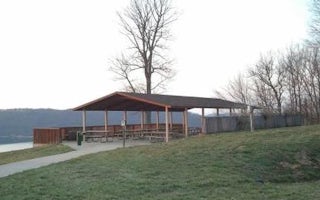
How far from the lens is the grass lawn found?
1085 centimetres

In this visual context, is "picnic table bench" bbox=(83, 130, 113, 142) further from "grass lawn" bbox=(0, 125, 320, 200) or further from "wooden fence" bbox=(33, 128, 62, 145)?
"grass lawn" bbox=(0, 125, 320, 200)

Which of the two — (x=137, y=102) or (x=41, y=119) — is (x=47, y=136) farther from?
(x=41, y=119)

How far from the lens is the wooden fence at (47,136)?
33.5 m

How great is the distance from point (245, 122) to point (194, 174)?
78.1ft

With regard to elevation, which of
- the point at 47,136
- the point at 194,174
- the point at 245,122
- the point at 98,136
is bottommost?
the point at 194,174

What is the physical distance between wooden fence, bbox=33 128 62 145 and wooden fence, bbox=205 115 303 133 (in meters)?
10.3

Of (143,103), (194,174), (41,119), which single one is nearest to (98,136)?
(143,103)

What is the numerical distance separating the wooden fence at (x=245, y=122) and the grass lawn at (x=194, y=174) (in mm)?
12109

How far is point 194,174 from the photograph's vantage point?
13289mm

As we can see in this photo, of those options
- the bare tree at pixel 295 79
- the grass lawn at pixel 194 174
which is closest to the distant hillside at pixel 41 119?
the bare tree at pixel 295 79

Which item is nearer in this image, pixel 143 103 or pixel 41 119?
pixel 143 103

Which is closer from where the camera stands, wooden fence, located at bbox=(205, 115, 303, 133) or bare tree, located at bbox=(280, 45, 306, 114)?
wooden fence, located at bbox=(205, 115, 303, 133)

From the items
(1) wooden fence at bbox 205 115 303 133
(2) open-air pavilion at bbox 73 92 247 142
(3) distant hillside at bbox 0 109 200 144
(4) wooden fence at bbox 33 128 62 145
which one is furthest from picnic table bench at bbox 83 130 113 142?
(3) distant hillside at bbox 0 109 200 144

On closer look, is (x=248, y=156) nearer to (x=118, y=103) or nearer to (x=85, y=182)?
(x=85, y=182)
